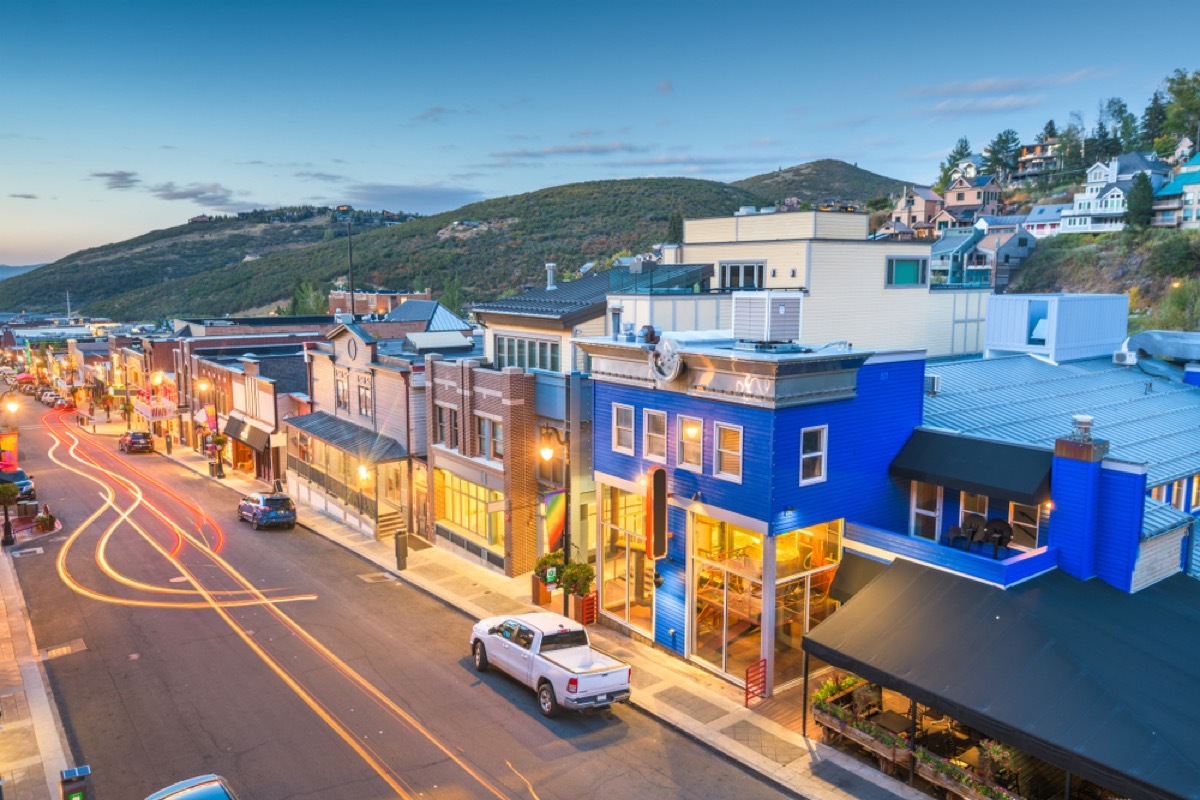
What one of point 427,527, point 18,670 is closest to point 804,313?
point 427,527

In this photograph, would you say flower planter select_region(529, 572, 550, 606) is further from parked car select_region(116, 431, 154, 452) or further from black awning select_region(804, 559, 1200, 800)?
parked car select_region(116, 431, 154, 452)

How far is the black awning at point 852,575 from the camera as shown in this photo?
2091 cm

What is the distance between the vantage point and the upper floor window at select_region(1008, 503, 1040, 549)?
2096 centimetres

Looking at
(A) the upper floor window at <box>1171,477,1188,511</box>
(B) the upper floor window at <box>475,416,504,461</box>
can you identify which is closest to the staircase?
(B) the upper floor window at <box>475,416,504,461</box>

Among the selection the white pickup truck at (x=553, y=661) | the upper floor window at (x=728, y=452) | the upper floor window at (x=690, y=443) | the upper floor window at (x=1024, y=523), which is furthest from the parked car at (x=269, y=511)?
the upper floor window at (x=1024, y=523)

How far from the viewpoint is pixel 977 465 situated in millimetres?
21391

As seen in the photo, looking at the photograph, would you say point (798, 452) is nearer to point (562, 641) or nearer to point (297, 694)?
point (562, 641)

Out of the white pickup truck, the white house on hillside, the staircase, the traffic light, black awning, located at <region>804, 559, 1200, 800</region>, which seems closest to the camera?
black awning, located at <region>804, 559, 1200, 800</region>

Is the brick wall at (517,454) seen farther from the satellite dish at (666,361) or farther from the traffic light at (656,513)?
the traffic light at (656,513)

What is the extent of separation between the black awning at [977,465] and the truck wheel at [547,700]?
35.6 feet

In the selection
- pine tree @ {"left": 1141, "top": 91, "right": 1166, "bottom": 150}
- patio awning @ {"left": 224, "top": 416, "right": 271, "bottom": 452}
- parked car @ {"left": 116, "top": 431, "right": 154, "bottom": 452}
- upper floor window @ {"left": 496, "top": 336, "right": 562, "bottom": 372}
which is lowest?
parked car @ {"left": 116, "top": 431, "right": 154, "bottom": 452}

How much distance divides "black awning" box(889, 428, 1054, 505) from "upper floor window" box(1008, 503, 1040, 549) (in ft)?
3.21

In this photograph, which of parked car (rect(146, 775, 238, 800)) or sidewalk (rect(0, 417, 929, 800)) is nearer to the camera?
parked car (rect(146, 775, 238, 800))

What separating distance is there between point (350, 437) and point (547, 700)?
73.4 ft
